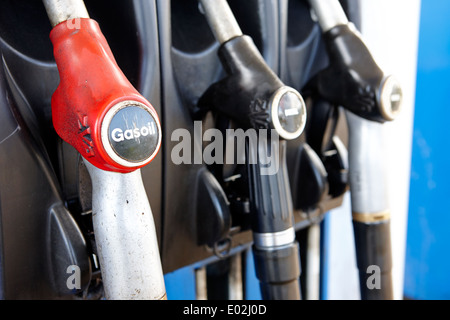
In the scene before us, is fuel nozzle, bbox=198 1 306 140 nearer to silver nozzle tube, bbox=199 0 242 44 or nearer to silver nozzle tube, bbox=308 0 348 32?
silver nozzle tube, bbox=199 0 242 44

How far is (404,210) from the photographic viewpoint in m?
0.95

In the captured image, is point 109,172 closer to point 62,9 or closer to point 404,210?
point 62,9

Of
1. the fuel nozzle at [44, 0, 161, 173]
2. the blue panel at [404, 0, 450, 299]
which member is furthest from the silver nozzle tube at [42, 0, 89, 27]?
the blue panel at [404, 0, 450, 299]

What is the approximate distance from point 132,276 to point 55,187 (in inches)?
4.1

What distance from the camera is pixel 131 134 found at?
29 centimetres

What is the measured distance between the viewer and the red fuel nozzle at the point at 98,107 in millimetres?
280

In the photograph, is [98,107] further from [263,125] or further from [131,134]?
[263,125]

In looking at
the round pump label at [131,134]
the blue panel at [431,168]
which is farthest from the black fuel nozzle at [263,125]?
the blue panel at [431,168]

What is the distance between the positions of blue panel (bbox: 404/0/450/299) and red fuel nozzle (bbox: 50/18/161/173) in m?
0.75

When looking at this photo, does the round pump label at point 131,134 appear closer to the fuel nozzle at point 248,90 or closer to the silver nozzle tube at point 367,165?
the fuel nozzle at point 248,90

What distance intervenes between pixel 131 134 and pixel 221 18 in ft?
0.57

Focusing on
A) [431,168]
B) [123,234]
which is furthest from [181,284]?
[431,168]

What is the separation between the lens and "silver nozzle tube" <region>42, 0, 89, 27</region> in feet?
1.02
